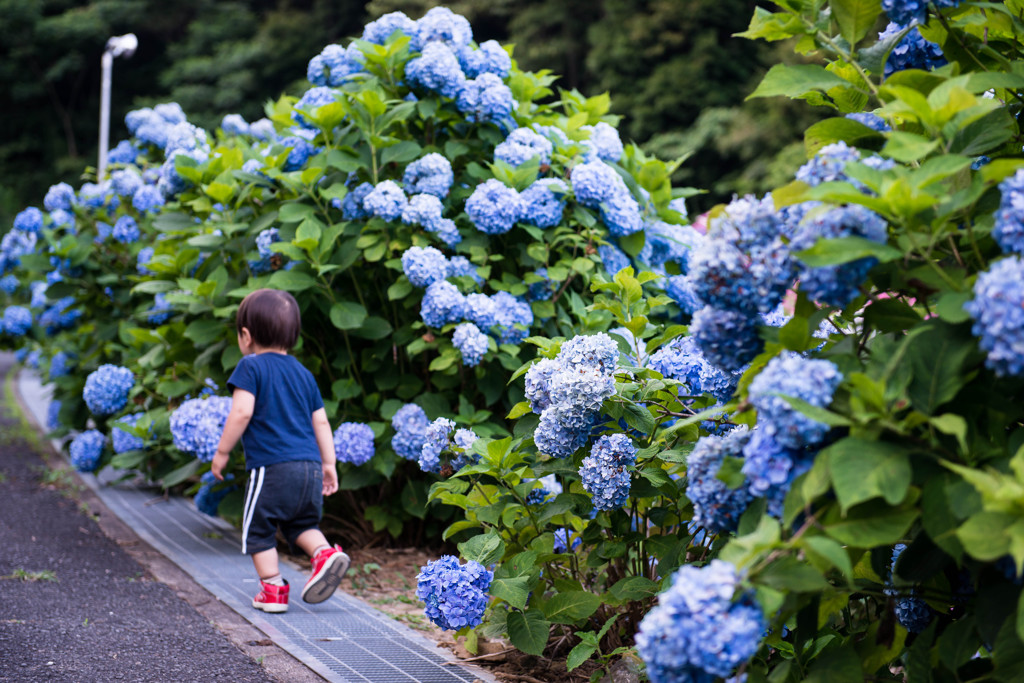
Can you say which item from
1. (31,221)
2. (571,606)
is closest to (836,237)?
(571,606)

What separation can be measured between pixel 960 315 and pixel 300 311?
9.72 feet

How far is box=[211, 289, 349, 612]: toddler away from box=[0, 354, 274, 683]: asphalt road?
0.38 metres

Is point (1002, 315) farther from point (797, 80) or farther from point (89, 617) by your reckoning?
point (89, 617)

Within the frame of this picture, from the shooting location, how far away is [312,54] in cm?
2695

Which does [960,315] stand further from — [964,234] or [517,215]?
[517,215]

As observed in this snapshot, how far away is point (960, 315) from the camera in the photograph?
132cm

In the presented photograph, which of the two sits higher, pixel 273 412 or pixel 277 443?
pixel 273 412

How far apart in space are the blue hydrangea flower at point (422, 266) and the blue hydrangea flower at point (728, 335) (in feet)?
6.60

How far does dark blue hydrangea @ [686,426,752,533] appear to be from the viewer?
4.90 feet

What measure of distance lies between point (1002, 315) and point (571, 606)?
58.6 inches

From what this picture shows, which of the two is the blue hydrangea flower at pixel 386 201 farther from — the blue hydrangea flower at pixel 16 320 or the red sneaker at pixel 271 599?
the blue hydrangea flower at pixel 16 320

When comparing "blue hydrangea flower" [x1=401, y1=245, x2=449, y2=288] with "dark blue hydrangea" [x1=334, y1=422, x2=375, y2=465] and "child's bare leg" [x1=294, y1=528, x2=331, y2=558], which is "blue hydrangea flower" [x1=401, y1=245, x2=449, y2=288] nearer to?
"dark blue hydrangea" [x1=334, y1=422, x2=375, y2=465]

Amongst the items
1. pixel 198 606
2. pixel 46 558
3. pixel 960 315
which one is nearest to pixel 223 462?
pixel 198 606

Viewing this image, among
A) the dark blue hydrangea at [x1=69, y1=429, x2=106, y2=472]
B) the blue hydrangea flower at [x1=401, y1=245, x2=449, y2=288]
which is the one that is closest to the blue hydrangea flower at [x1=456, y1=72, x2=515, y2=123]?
the blue hydrangea flower at [x1=401, y1=245, x2=449, y2=288]
